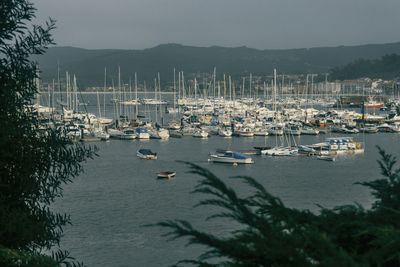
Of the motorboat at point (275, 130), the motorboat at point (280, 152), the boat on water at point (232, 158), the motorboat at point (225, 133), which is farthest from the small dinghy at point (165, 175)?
the motorboat at point (225, 133)

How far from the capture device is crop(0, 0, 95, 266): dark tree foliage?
543 cm

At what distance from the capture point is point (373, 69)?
178 metres

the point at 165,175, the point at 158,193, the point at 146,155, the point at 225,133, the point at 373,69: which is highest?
the point at 373,69

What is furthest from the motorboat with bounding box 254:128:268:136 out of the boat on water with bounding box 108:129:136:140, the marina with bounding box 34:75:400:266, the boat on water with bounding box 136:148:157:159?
the boat on water with bounding box 136:148:157:159

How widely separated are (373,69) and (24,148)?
18481 centimetres

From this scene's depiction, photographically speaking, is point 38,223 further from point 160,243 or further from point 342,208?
point 160,243

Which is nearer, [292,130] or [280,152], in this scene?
[280,152]

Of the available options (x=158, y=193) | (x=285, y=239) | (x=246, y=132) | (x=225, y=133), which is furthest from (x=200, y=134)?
(x=285, y=239)

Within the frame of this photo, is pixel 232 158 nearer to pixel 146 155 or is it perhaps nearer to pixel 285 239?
pixel 146 155

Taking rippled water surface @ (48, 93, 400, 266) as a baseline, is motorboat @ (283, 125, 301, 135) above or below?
above

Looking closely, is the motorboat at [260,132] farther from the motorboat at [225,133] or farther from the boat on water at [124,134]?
the boat on water at [124,134]

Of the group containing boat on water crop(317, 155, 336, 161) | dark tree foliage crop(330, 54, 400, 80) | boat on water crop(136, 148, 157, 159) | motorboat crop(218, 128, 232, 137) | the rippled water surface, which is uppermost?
dark tree foliage crop(330, 54, 400, 80)

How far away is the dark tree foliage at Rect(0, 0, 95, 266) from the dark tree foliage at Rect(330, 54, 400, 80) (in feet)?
550

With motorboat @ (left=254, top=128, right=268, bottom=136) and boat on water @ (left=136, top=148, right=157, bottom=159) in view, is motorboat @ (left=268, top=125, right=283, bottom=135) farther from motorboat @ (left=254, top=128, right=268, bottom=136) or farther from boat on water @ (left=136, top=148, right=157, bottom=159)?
boat on water @ (left=136, top=148, right=157, bottom=159)
